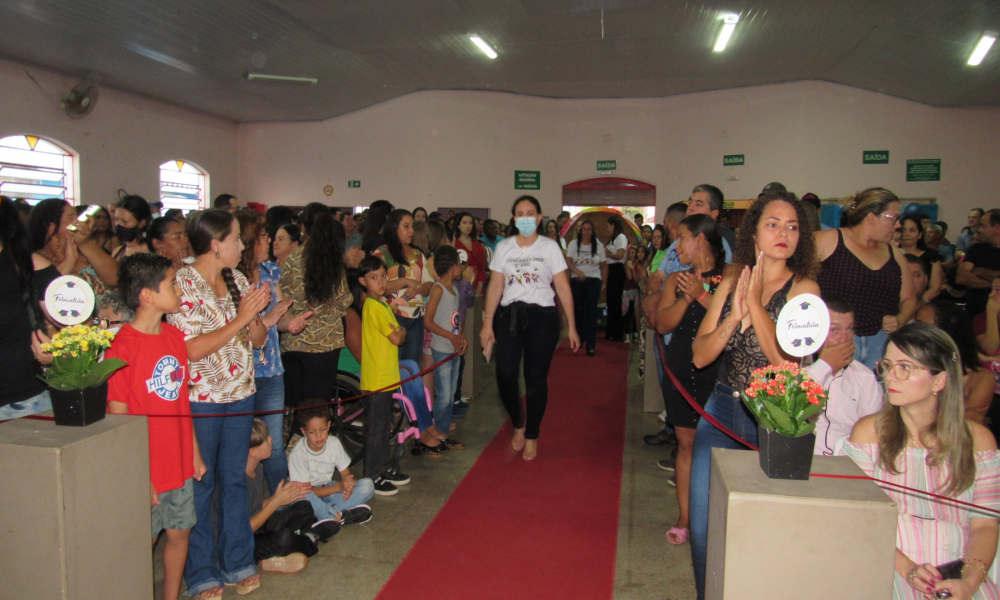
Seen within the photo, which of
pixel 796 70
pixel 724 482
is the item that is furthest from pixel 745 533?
pixel 796 70

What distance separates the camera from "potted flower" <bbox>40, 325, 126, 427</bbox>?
1.95 m

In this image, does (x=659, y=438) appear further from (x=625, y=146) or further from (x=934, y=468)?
(x=625, y=146)

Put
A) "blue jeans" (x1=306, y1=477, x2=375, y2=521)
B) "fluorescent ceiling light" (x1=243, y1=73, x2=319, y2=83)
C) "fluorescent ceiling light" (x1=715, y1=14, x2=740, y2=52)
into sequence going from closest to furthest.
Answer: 1. "blue jeans" (x1=306, y1=477, x2=375, y2=521)
2. "fluorescent ceiling light" (x1=715, y1=14, x2=740, y2=52)
3. "fluorescent ceiling light" (x1=243, y1=73, x2=319, y2=83)

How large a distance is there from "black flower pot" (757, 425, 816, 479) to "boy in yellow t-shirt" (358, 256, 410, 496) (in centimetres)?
250

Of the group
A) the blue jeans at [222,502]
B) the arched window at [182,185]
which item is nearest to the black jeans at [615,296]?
the blue jeans at [222,502]

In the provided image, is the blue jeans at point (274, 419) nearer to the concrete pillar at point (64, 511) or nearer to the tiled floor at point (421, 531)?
the tiled floor at point (421, 531)

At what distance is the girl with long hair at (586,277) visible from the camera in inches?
338

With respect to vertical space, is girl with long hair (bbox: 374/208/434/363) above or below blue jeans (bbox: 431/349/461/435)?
above

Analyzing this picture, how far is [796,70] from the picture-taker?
1232 cm

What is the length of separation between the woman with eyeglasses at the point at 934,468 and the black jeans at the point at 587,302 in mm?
6424

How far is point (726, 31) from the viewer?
32.6 feet

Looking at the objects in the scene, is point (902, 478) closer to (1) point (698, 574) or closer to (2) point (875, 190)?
(1) point (698, 574)

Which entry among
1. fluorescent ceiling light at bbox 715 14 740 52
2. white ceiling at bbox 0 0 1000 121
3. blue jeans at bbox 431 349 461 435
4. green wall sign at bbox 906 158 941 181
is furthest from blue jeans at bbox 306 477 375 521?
green wall sign at bbox 906 158 941 181

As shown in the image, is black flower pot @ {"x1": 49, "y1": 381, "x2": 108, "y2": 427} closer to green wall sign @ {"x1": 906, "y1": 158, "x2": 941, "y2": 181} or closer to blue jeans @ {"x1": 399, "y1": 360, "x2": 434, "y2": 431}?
blue jeans @ {"x1": 399, "y1": 360, "x2": 434, "y2": 431}
